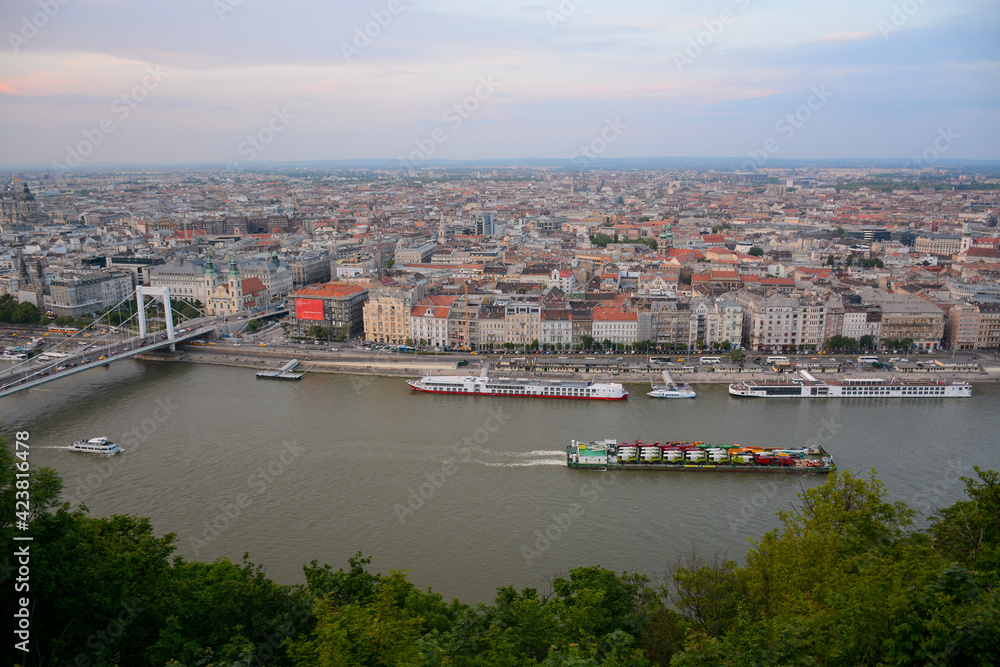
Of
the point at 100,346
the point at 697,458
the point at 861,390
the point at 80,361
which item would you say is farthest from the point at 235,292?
the point at 861,390

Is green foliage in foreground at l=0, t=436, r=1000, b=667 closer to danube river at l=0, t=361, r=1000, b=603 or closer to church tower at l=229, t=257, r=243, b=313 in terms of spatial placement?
danube river at l=0, t=361, r=1000, b=603

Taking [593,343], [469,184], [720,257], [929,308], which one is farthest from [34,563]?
[469,184]

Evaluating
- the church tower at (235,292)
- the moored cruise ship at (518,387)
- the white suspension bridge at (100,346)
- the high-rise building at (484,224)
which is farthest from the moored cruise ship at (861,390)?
the high-rise building at (484,224)

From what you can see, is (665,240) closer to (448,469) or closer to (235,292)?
(235,292)

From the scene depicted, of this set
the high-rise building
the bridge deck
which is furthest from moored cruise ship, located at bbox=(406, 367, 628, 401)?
the high-rise building

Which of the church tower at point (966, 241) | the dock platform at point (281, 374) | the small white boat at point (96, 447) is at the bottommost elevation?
the dock platform at point (281, 374)

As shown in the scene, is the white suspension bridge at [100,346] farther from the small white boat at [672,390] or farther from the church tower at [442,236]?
the church tower at [442,236]
